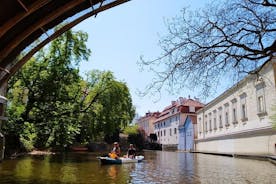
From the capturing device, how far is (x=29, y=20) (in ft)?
19.8

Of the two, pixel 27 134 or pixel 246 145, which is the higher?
pixel 27 134

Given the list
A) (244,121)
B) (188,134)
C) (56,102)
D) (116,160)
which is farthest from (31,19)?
(188,134)

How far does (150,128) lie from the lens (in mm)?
93375

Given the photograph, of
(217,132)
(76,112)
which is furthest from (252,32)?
(217,132)

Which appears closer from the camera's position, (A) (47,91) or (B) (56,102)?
(A) (47,91)

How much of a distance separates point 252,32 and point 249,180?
25.7ft

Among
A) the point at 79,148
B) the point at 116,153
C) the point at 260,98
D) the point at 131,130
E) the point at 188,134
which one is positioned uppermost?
the point at 260,98

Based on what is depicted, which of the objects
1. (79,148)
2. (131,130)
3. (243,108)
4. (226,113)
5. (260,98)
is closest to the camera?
(260,98)

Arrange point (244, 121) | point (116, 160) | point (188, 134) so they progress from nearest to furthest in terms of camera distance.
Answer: point (116, 160)
point (244, 121)
point (188, 134)

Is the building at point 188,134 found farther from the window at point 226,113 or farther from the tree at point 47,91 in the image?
the tree at point 47,91

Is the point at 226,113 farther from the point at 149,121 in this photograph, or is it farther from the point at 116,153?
the point at 149,121

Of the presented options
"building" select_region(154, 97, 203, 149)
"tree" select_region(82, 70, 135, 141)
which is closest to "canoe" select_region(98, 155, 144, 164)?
"tree" select_region(82, 70, 135, 141)

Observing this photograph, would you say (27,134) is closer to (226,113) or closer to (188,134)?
(226,113)

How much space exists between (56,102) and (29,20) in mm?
21741
